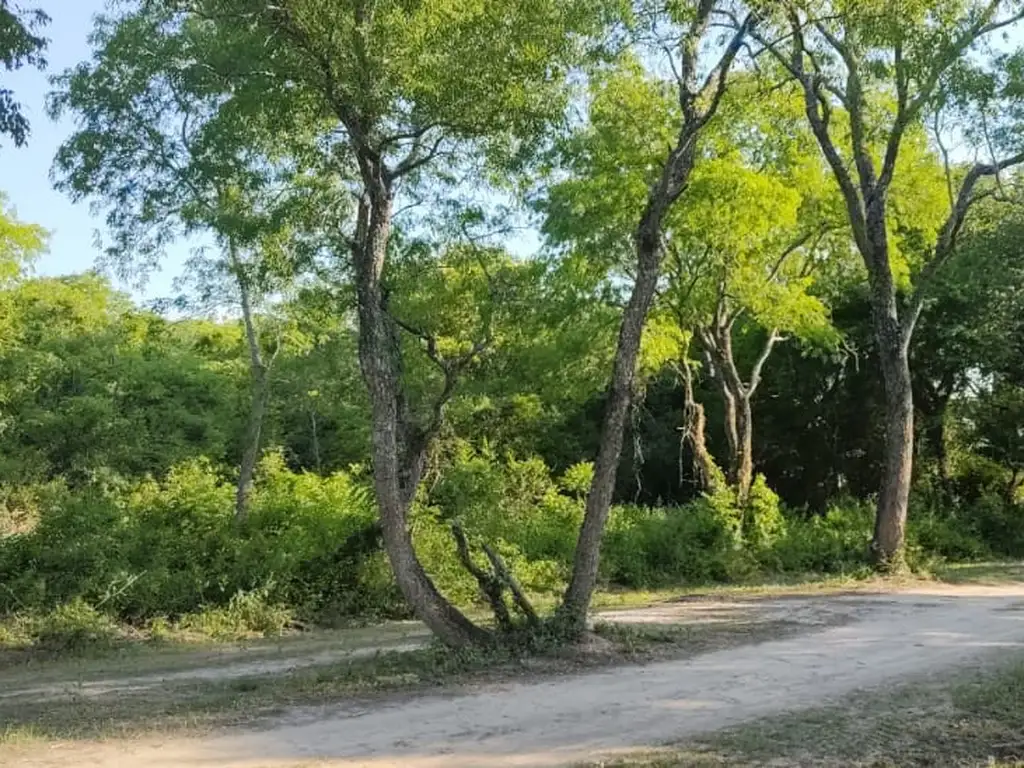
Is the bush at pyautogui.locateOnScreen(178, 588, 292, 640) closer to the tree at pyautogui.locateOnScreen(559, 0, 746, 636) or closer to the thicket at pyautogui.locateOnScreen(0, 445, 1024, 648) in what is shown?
the thicket at pyautogui.locateOnScreen(0, 445, 1024, 648)

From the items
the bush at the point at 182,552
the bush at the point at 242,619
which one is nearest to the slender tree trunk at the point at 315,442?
the bush at the point at 182,552

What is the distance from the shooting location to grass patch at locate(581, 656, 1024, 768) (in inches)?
255

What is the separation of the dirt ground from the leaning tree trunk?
1.52m

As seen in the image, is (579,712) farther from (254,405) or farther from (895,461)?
(254,405)

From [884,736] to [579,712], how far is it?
7.51ft

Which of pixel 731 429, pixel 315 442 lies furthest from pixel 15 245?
pixel 731 429

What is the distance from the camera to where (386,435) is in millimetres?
10570

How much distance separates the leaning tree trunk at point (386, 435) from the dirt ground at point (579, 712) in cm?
152

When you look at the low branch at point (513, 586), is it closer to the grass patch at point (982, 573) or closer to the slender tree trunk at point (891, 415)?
the slender tree trunk at point (891, 415)

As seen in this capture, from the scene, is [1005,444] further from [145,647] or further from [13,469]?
[13,469]

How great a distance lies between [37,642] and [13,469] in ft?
35.8

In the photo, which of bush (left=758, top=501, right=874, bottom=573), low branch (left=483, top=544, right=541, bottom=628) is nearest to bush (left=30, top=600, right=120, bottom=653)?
low branch (left=483, top=544, right=541, bottom=628)

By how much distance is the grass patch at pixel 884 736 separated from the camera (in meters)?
6.47

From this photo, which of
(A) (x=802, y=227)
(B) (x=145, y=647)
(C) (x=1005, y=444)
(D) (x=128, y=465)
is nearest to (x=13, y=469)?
(D) (x=128, y=465)
